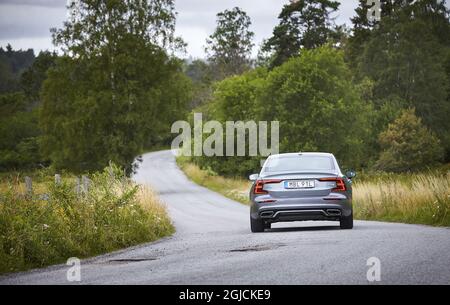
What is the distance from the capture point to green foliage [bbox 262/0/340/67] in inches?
3196

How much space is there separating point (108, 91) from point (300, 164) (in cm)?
3999

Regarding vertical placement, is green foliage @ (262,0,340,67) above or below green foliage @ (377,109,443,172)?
above

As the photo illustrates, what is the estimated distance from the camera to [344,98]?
61.8m

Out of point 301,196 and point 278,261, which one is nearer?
point 278,261

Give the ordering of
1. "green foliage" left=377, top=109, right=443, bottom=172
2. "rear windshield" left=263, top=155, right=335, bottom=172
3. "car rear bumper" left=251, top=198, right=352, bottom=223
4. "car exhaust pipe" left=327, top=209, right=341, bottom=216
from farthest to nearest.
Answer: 1. "green foliage" left=377, top=109, right=443, bottom=172
2. "rear windshield" left=263, top=155, right=335, bottom=172
3. "car exhaust pipe" left=327, top=209, right=341, bottom=216
4. "car rear bumper" left=251, top=198, right=352, bottom=223

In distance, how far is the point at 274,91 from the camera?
63531 mm

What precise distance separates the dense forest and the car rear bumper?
129ft

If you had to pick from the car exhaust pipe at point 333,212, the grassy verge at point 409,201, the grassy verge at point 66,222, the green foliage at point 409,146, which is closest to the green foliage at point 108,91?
the green foliage at point 409,146

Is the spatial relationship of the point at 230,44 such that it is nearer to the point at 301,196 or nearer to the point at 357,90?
the point at 357,90

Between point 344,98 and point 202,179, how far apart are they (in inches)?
552

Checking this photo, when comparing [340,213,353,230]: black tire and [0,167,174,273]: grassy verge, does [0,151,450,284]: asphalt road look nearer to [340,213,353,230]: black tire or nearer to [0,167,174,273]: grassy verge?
[0,167,174,273]: grassy verge

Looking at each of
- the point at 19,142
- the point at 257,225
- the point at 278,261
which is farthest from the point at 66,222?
the point at 19,142

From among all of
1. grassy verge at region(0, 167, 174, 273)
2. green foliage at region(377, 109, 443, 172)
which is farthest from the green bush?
grassy verge at region(0, 167, 174, 273)

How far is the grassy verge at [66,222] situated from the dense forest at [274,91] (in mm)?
37679
